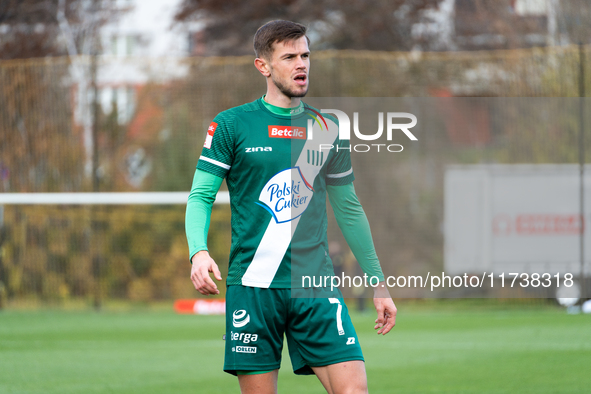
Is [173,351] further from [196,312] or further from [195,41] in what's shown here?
[195,41]

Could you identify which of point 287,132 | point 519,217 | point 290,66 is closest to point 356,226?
point 287,132

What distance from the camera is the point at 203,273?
3.15m

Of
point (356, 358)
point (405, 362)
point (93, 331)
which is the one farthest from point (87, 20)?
point (356, 358)

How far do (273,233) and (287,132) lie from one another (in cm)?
45

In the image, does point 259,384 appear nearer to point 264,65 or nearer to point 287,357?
point 264,65

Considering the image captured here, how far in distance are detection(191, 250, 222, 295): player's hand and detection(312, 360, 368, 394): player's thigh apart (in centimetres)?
65

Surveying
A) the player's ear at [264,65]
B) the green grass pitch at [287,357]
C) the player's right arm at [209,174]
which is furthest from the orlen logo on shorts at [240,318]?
the green grass pitch at [287,357]

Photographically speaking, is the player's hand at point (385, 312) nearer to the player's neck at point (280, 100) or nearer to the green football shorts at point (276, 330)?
the green football shorts at point (276, 330)

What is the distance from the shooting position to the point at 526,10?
19.2 m

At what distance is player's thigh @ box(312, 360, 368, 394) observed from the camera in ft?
11.1

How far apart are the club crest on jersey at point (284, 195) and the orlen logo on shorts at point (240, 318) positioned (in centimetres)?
42

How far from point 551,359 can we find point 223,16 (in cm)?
1561

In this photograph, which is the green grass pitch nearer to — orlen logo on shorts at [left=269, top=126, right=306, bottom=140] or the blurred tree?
orlen logo on shorts at [left=269, top=126, right=306, bottom=140]

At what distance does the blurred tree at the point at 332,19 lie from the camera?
66.7 feet
